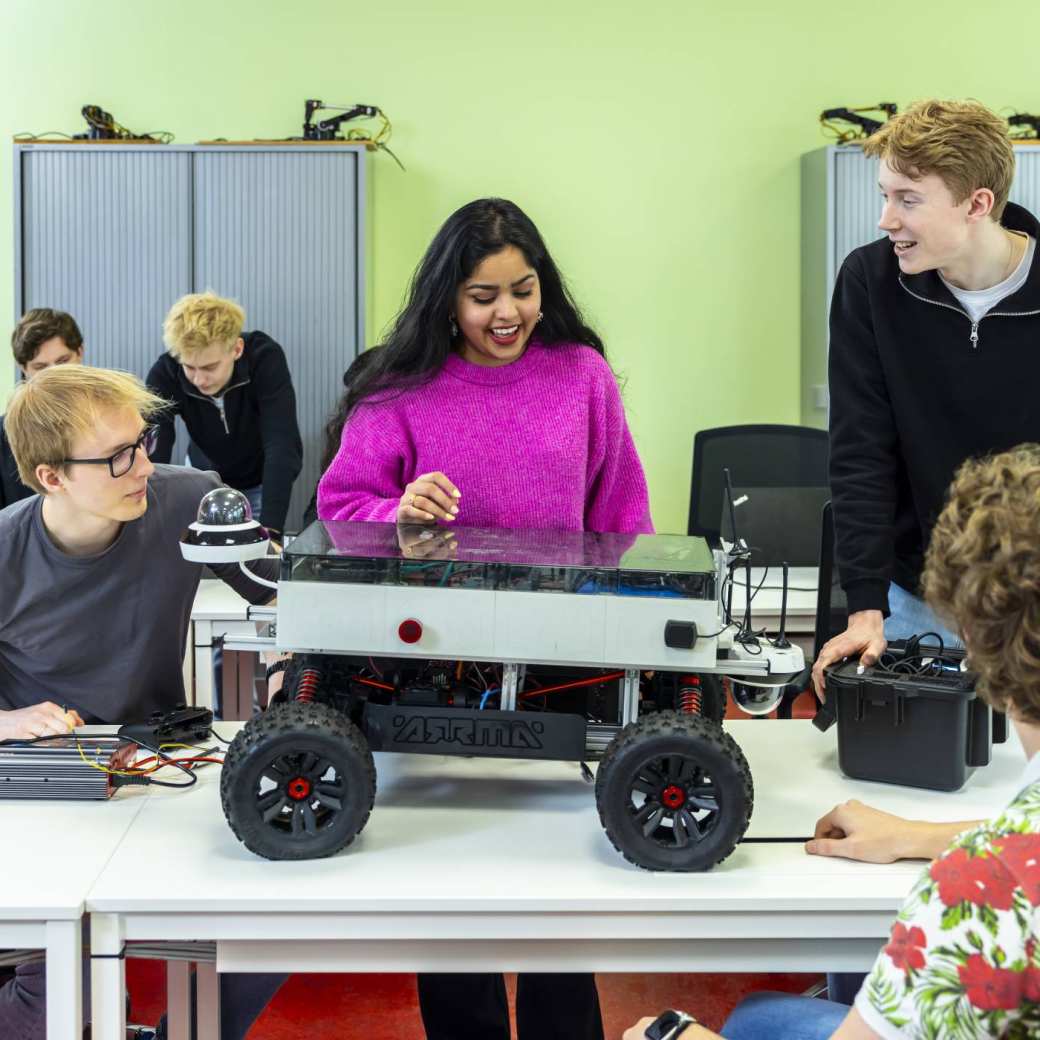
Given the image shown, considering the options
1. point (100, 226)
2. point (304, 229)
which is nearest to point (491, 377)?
point (304, 229)

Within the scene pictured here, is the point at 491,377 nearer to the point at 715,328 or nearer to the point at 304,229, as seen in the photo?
the point at 304,229

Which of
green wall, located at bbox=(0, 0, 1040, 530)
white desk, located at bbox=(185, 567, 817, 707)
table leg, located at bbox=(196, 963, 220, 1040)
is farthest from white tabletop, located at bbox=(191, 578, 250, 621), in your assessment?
green wall, located at bbox=(0, 0, 1040, 530)

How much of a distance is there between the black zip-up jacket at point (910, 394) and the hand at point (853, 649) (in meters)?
A: 0.10

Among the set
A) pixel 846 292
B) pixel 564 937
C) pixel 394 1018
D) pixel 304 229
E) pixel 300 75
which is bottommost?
pixel 394 1018

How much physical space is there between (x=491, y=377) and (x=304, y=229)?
111 inches

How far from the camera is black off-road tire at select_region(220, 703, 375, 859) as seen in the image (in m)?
1.50

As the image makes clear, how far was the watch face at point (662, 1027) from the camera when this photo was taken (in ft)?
3.97

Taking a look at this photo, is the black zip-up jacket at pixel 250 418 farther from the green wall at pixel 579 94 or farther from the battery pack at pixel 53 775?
the battery pack at pixel 53 775

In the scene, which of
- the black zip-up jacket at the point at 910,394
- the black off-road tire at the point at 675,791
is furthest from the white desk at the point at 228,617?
the black off-road tire at the point at 675,791

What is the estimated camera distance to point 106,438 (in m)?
1.99

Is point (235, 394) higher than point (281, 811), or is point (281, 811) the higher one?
point (235, 394)

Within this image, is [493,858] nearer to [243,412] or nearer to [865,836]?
[865,836]

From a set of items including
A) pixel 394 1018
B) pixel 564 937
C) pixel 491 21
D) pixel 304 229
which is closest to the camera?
pixel 564 937

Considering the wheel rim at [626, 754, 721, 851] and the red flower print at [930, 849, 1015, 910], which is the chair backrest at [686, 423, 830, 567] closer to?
the wheel rim at [626, 754, 721, 851]
